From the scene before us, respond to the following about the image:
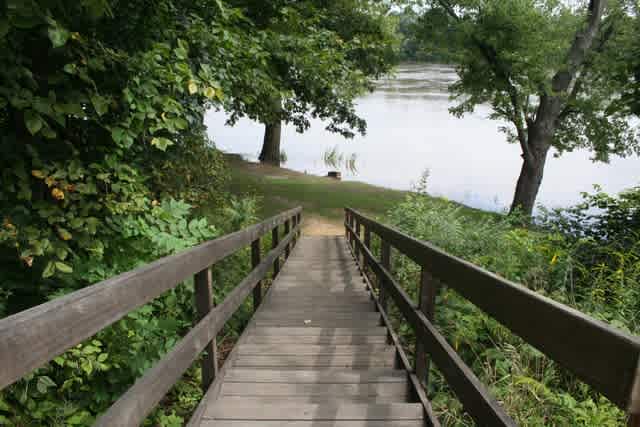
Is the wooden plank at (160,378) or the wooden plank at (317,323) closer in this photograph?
the wooden plank at (160,378)

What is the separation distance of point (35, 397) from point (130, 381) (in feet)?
1.86

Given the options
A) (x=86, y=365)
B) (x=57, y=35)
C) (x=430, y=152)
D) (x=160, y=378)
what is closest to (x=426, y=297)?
(x=160, y=378)

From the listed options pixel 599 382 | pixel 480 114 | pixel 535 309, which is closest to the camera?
pixel 599 382

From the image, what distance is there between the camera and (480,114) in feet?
54.0

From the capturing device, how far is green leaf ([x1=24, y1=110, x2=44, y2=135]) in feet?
6.18

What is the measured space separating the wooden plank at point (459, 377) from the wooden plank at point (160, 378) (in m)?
1.18

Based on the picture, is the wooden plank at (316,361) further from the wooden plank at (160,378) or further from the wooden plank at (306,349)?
the wooden plank at (160,378)

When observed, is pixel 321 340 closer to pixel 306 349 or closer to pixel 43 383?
pixel 306 349

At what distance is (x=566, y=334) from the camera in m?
0.92

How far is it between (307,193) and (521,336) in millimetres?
14230

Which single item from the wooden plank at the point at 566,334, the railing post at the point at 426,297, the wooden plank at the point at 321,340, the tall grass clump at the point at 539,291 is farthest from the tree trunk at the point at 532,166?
the wooden plank at the point at 566,334

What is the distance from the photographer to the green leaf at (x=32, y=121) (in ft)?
6.18

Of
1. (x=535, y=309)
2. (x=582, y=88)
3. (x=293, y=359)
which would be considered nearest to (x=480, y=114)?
(x=582, y=88)

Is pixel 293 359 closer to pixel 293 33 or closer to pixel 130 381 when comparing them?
pixel 130 381
